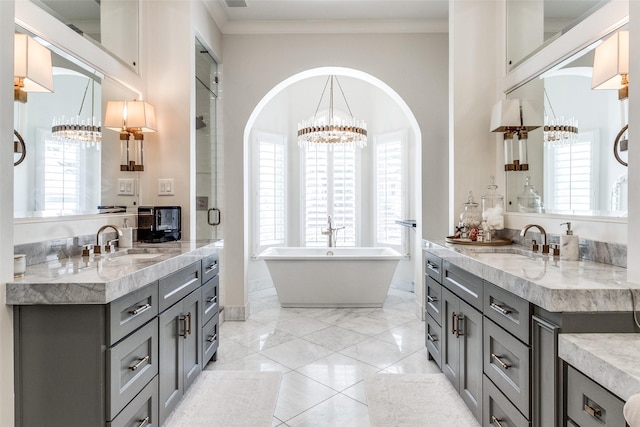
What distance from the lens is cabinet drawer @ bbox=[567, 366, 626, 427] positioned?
925 mm

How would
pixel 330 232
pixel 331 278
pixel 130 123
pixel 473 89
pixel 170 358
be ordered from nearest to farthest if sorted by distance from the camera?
pixel 170 358
pixel 130 123
pixel 473 89
pixel 331 278
pixel 330 232

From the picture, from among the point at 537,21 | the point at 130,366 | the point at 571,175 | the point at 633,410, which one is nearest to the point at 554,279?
the point at 633,410

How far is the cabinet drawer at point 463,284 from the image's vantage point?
6.17 ft

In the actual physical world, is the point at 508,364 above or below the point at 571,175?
below

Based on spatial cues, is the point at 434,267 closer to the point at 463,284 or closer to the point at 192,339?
the point at 463,284

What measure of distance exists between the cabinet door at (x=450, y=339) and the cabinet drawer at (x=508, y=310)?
43 cm

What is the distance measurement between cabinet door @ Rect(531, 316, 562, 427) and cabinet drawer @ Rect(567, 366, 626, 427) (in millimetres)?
61

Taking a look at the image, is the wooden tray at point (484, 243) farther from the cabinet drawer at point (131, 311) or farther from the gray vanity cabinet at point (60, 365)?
the gray vanity cabinet at point (60, 365)

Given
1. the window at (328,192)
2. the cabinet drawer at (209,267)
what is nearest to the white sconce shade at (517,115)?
the cabinet drawer at (209,267)

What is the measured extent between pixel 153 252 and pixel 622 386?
215 centimetres

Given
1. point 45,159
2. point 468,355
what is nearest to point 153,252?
point 45,159

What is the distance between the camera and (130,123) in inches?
99.8

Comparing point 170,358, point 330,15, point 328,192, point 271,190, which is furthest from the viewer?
point 328,192

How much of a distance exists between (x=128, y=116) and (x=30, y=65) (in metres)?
0.84
